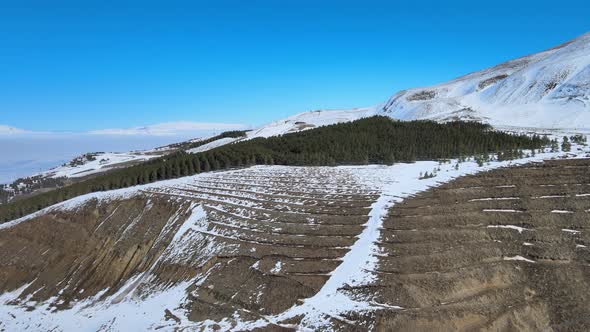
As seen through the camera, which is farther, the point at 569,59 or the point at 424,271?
the point at 569,59

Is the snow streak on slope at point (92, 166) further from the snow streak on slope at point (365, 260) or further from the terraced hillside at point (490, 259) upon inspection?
the terraced hillside at point (490, 259)

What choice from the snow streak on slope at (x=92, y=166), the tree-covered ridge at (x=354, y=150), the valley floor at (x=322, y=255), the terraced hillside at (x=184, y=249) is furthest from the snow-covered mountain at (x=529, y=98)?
the snow streak on slope at (x=92, y=166)

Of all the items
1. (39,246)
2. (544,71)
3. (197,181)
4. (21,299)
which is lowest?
(21,299)

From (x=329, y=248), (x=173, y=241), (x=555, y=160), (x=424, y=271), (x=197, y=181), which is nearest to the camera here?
(x=424, y=271)

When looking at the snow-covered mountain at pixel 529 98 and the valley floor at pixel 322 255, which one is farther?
the snow-covered mountain at pixel 529 98

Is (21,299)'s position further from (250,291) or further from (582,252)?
(582,252)

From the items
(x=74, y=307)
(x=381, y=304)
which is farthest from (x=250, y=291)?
(x=74, y=307)
